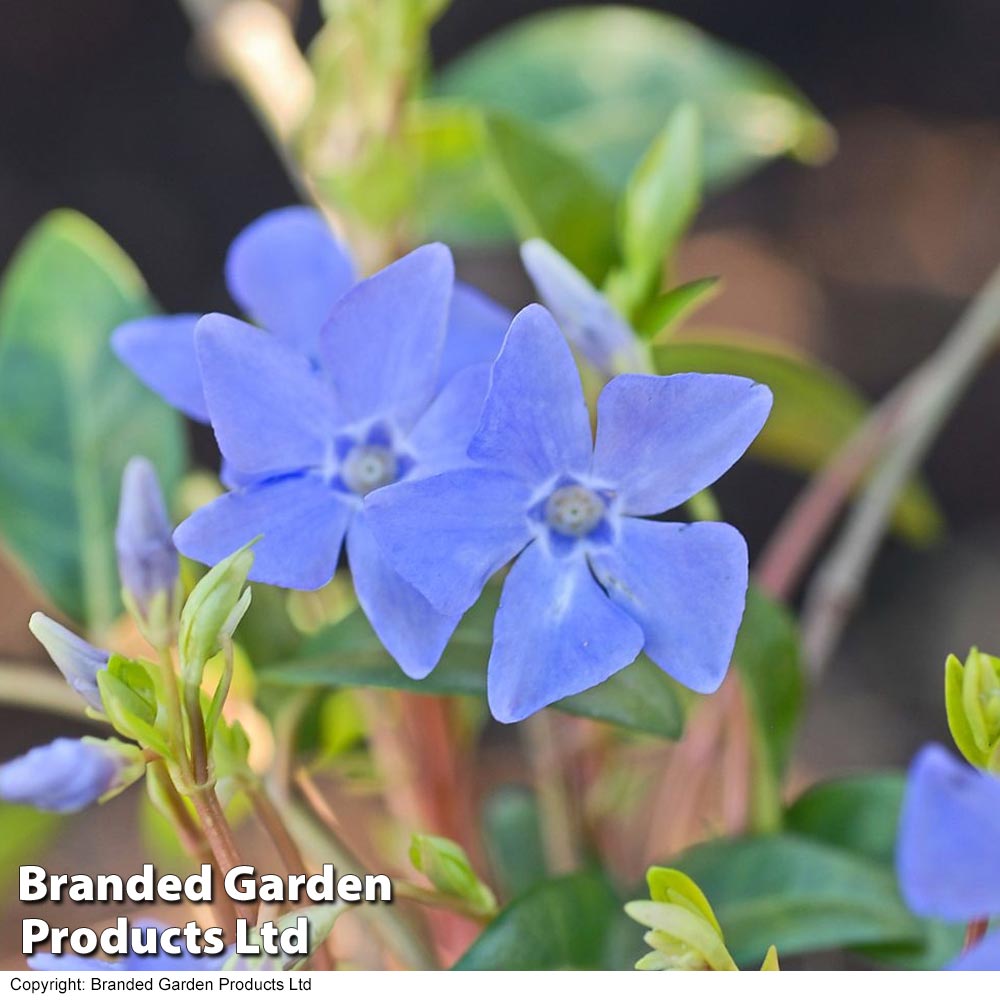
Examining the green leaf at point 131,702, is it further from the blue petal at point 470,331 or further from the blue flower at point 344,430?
the blue petal at point 470,331

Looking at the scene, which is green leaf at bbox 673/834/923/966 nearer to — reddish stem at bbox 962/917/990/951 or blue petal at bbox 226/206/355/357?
reddish stem at bbox 962/917/990/951

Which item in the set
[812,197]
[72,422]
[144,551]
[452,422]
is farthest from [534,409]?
[812,197]

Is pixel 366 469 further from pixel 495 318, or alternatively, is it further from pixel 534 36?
pixel 534 36

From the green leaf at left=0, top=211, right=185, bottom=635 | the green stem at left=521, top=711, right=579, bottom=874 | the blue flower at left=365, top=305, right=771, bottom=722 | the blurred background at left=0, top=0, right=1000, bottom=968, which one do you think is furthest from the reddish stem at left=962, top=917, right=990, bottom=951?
the blurred background at left=0, top=0, right=1000, bottom=968

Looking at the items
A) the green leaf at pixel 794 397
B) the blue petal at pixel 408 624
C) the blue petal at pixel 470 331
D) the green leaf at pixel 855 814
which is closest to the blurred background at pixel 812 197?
the green leaf at pixel 794 397

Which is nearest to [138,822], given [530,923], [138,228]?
[138,228]
